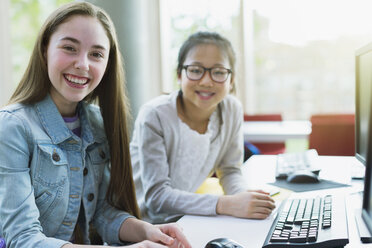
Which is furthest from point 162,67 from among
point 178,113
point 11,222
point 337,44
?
point 11,222

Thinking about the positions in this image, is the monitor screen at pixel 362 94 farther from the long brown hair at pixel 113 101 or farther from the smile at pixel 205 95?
the long brown hair at pixel 113 101

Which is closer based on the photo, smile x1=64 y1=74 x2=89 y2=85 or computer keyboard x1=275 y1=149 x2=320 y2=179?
smile x1=64 y1=74 x2=89 y2=85

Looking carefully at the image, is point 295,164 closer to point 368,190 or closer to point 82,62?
point 368,190

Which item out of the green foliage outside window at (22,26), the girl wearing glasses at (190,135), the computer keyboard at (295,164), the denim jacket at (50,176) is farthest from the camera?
the green foliage outside window at (22,26)

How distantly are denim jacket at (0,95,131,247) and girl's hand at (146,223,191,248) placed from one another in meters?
0.20

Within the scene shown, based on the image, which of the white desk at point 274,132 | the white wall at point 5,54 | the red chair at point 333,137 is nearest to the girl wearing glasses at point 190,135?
the red chair at point 333,137

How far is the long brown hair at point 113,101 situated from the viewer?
4.00 ft

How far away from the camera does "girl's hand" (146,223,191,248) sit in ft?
3.38

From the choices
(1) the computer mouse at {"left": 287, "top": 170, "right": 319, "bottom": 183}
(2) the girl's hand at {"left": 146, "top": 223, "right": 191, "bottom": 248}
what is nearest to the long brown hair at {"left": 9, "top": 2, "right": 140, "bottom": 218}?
(2) the girl's hand at {"left": 146, "top": 223, "right": 191, "bottom": 248}

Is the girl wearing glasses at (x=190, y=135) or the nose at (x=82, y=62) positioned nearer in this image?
the nose at (x=82, y=62)

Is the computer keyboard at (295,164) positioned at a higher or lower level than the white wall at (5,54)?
lower

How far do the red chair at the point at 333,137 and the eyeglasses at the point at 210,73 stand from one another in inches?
57.7

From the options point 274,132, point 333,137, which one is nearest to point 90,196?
point 333,137

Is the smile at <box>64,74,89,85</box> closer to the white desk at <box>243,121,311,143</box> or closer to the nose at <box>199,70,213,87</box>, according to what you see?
the nose at <box>199,70,213,87</box>
